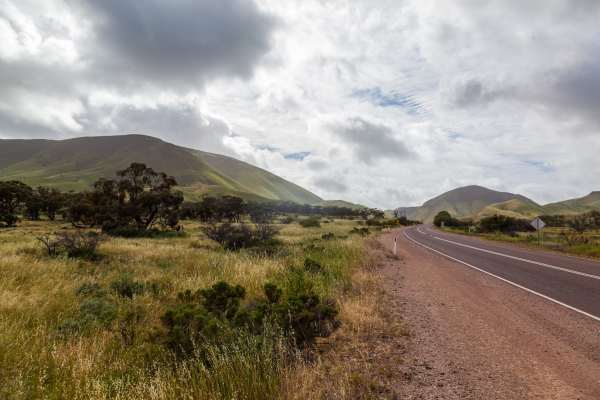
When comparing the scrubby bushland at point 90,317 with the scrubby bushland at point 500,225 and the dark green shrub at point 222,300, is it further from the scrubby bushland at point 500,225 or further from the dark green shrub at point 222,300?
the scrubby bushland at point 500,225

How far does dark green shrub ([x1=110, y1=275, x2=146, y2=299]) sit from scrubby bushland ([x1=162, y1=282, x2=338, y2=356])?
121 inches

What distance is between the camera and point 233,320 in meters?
5.27

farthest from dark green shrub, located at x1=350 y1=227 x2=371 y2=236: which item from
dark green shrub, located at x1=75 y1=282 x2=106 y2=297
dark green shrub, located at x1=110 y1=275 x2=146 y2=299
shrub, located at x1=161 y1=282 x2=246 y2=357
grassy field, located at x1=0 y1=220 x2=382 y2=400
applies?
shrub, located at x1=161 y1=282 x2=246 y2=357

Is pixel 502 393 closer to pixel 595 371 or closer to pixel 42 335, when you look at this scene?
pixel 595 371

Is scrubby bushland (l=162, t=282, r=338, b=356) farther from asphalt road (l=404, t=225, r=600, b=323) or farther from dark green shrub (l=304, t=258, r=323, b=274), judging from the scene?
asphalt road (l=404, t=225, r=600, b=323)

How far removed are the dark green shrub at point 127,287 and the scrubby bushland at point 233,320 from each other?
3075 millimetres

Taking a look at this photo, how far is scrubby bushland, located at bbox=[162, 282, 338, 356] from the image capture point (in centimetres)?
459

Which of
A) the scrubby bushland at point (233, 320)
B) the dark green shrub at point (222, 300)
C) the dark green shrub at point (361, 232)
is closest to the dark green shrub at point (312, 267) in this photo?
the scrubby bushland at point (233, 320)

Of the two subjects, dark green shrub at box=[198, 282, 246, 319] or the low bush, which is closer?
the low bush

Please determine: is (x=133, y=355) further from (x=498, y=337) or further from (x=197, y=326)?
(x=498, y=337)

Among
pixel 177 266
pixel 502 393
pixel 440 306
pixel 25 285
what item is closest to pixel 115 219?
pixel 177 266

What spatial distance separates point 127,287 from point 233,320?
15.0 feet

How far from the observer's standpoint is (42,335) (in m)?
4.85

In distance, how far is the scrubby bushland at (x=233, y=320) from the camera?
4594 mm
